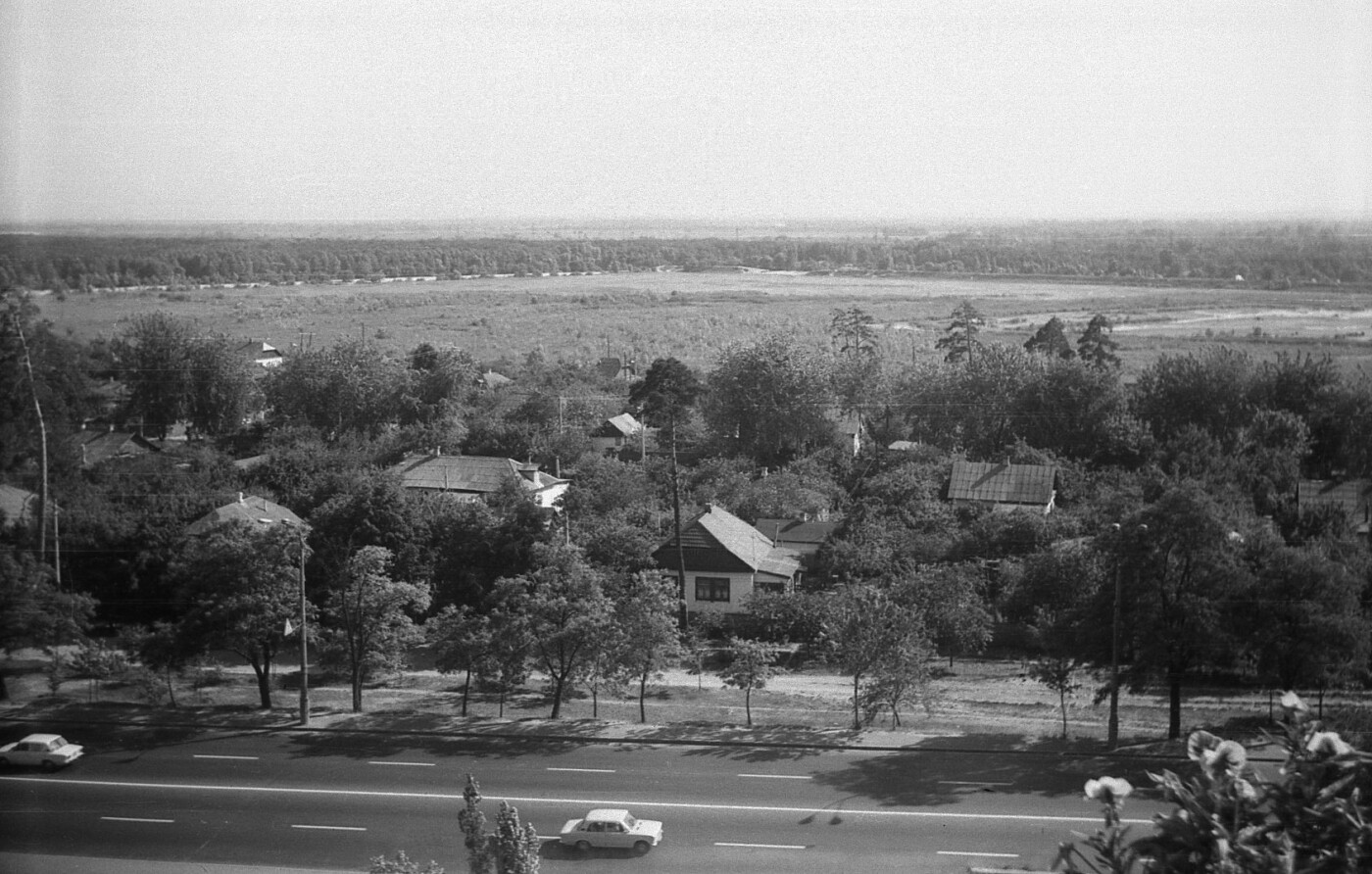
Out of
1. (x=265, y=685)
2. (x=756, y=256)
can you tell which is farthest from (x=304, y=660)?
(x=756, y=256)

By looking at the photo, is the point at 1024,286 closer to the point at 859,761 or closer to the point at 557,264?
the point at 557,264

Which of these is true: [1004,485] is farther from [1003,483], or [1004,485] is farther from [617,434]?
[617,434]

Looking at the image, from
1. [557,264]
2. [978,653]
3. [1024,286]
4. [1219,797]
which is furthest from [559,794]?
[557,264]

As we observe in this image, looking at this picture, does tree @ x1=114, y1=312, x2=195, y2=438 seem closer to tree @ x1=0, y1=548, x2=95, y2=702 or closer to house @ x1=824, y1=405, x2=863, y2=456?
tree @ x1=0, y1=548, x2=95, y2=702

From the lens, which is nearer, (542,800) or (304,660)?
(542,800)

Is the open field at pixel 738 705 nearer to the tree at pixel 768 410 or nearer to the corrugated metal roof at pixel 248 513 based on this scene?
the corrugated metal roof at pixel 248 513

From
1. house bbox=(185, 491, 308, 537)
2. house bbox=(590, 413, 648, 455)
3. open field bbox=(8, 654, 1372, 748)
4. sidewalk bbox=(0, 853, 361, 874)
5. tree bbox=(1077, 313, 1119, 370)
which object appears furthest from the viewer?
tree bbox=(1077, 313, 1119, 370)

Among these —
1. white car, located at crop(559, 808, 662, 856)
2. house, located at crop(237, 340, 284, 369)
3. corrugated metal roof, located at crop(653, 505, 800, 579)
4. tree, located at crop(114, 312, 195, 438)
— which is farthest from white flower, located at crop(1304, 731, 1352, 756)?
house, located at crop(237, 340, 284, 369)
